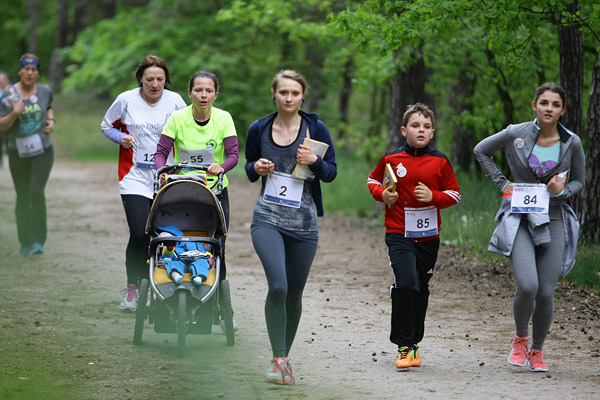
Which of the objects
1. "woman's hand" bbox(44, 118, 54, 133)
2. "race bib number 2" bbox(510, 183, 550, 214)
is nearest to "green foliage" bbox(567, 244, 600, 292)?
"race bib number 2" bbox(510, 183, 550, 214)

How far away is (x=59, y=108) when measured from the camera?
162 ft

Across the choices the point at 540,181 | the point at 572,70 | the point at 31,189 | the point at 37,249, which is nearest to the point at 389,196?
the point at 540,181

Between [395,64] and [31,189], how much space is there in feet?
18.4

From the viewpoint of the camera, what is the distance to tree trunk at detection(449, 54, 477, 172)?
16250 millimetres

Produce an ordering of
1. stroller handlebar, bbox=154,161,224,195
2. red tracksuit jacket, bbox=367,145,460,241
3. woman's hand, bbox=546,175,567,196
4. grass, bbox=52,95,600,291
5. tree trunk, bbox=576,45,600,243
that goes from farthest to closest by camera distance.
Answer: tree trunk, bbox=576,45,600,243 → grass, bbox=52,95,600,291 → stroller handlebar, bbox=154,161,224,195 → red tracksuit jacket, bbox=367,145,460,241 → woman's hand, bbox=546,175,567,196

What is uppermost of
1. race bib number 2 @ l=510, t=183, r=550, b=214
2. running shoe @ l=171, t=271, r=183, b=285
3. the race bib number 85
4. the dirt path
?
race bib number 2 @ l=510, t=183, r=550, b=214

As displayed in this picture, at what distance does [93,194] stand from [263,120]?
16097mm

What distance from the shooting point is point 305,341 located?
754 cm

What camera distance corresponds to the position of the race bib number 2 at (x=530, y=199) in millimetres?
6391

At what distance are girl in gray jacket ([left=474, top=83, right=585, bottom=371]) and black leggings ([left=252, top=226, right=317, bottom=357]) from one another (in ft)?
4.73

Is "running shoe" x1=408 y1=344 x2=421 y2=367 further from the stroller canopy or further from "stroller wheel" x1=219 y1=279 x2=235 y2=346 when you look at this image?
the stroller canopy

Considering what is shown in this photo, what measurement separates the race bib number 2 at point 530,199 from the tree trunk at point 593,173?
415 cm

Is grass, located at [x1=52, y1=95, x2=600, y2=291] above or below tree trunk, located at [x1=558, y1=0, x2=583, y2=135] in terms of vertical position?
below

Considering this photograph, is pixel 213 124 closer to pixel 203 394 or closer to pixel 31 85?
pixel 203 394
